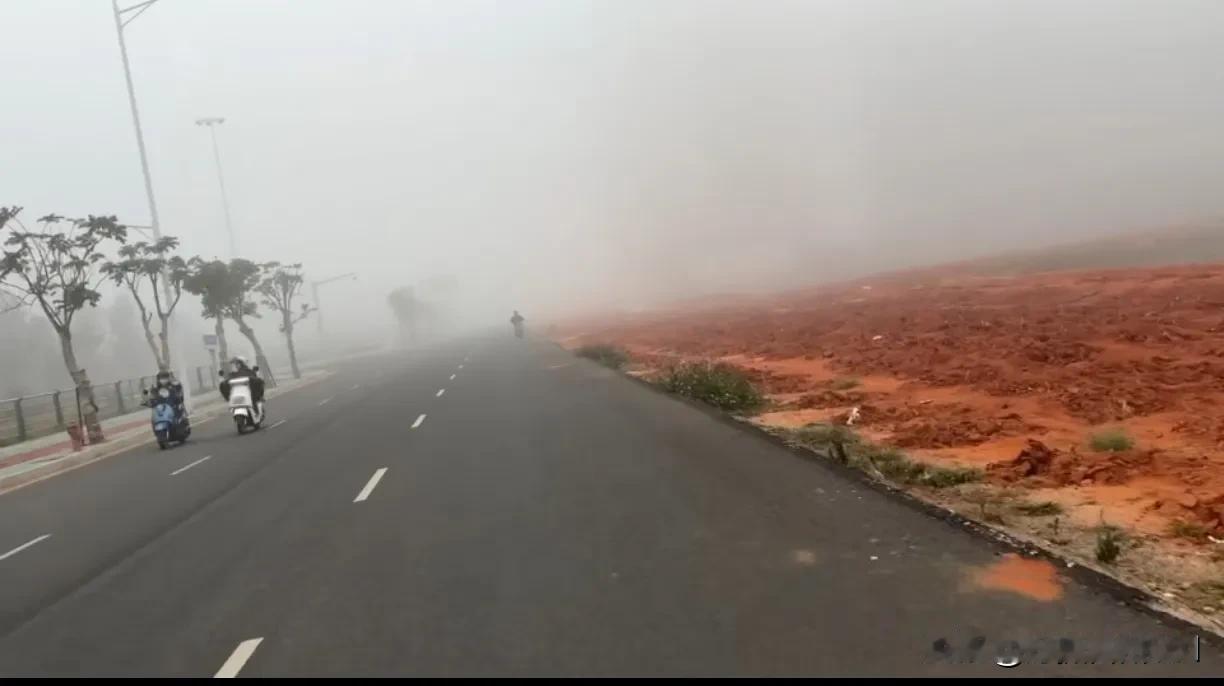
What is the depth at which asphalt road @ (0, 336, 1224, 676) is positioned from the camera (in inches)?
193

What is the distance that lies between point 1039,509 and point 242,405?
57.2 feet

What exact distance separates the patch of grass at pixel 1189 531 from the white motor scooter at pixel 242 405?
18.3 metres

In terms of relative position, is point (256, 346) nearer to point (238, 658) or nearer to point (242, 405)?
point (242, 405)

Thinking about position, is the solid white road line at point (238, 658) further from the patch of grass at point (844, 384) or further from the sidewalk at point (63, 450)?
the sidewalk at point (63, 450)

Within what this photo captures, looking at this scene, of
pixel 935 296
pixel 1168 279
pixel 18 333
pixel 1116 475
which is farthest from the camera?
pixel 18 333

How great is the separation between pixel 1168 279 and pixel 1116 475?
2456 cm

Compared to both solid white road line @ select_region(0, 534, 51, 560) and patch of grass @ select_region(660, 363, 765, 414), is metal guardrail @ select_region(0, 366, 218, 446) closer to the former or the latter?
solid white road line @ select_region(0, 534, 51, 560)

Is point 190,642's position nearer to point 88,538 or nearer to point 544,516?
point 544,516

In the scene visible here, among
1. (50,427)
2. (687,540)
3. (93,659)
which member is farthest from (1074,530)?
(50,427)

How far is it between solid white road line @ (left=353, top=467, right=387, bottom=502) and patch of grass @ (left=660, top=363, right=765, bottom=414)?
238 inches

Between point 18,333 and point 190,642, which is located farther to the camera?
point 18,333

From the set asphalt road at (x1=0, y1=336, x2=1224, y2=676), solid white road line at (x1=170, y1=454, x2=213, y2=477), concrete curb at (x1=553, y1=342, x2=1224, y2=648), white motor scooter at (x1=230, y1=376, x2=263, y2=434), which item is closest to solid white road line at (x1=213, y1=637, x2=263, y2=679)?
asphalt road at (x1=0, y1=336, x2=1224, y2=676)

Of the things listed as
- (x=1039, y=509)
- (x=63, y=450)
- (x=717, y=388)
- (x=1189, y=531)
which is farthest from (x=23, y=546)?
(x=63, y=450)

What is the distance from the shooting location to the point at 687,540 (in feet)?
23.6
